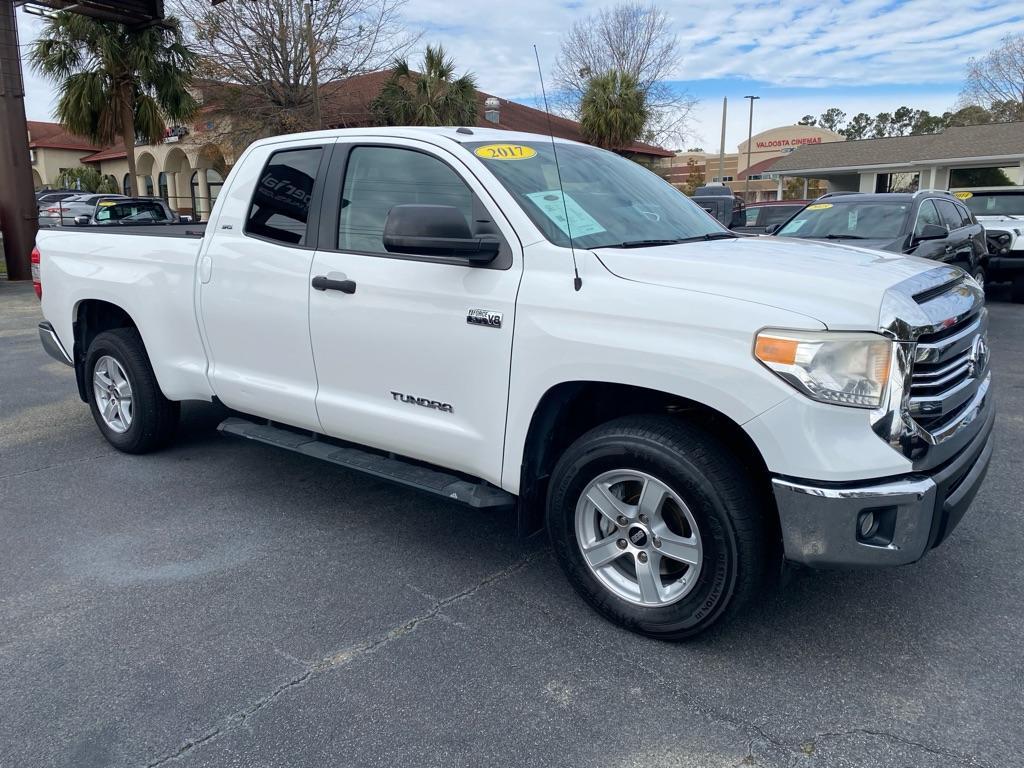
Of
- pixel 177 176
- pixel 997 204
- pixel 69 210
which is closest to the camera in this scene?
pixel 997 204

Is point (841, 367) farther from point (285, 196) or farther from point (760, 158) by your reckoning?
point (760, 158)

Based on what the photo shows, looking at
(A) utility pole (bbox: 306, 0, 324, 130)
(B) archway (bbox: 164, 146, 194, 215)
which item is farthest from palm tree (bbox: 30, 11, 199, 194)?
(B) archway (bbox: 164, 146, 194, 215)

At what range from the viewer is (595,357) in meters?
3.07

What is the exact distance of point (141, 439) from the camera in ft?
17.5

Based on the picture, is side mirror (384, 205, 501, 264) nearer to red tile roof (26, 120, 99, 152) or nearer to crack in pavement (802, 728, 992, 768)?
crack in pavement (802, 728, 992, 768)

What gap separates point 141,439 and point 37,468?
2.20 ft

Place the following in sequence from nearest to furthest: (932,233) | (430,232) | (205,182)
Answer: (430,232), (932,233), (205,182)

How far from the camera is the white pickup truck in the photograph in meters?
2.71

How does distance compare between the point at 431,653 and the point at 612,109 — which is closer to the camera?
the point at 431,653

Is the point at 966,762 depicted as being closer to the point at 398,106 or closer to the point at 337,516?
the point at 337,516

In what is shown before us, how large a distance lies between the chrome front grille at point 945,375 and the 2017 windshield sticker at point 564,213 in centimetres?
137

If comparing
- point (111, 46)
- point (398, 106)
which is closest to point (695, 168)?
point (398, 106)

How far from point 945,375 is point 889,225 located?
22.3 ft

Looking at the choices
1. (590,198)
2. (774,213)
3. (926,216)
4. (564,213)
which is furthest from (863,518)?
(774,213)
